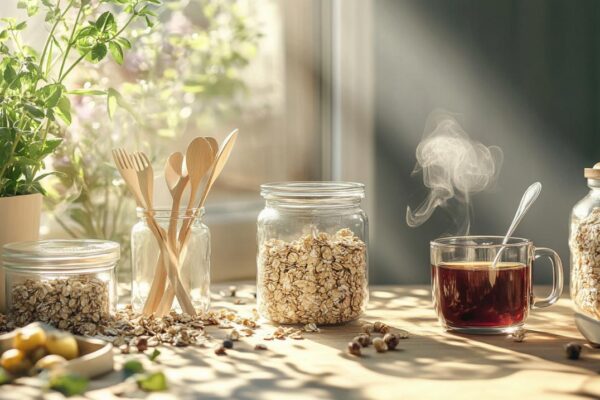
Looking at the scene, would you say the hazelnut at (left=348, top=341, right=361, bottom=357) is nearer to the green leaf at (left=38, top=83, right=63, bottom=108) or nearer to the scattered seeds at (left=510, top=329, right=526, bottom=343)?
the scattered seeds at (left=510, top=329, right=526, bottom=343)

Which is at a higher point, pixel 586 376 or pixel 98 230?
pixel 98 230

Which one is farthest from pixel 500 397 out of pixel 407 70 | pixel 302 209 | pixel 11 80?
pixel 407 70

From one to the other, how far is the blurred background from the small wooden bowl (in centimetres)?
60

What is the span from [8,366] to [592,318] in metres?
0.77

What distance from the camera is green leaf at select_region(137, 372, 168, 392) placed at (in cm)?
105

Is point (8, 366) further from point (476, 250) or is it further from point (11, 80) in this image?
point (476, 250)

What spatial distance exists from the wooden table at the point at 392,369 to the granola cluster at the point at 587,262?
0.05 metres

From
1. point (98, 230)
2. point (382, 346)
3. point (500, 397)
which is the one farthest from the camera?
point (98, 230)

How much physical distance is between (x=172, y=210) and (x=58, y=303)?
0.77ft

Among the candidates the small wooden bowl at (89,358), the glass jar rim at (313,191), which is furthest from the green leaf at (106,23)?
the small wooden bowl at (89,358)

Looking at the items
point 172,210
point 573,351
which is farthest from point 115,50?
point 573,351

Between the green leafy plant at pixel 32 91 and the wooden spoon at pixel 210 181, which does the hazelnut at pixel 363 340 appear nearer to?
the wooden spoon at pixel 210 181

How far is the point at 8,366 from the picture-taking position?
110 cm

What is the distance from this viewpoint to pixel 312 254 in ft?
4.57
